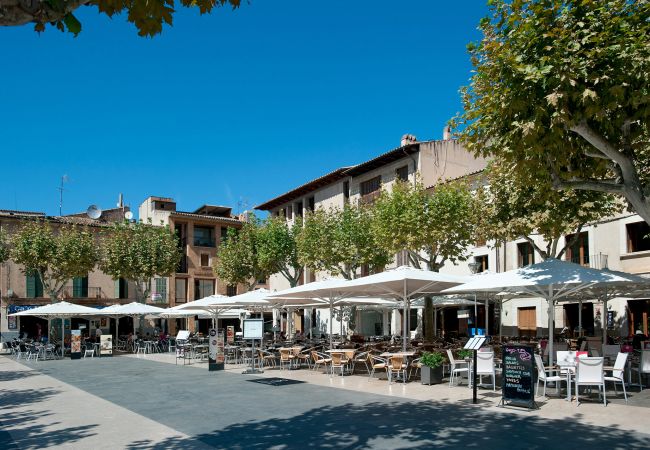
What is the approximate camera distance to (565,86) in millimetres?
9688

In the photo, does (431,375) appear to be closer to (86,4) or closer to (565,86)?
(565,86)

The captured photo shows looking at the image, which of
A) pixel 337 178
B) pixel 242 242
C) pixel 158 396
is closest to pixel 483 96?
pixel 158 396

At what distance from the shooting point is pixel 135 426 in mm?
10320

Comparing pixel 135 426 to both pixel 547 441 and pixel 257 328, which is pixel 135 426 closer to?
pixel 547 441

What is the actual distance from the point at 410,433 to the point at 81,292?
4236 cm

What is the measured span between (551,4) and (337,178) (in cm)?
3319

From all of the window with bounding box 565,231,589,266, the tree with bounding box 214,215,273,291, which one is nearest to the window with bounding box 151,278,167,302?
the tree with bounding box 214,215,273,291

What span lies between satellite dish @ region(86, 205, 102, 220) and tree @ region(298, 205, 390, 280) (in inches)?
954

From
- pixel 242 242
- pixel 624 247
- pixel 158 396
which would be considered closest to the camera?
pixel 158 396

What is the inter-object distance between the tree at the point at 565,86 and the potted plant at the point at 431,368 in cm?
553

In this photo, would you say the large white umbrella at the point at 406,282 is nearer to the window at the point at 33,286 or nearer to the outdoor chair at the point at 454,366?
the outdoor chair at the point at 454,366

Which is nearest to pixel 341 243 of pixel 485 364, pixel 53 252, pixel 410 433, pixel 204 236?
pixel 53 252

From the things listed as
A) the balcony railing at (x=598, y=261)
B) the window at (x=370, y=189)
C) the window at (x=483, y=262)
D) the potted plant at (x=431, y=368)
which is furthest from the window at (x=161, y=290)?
the potted plant at (x=431, y=368)

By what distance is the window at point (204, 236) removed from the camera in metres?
55.6
